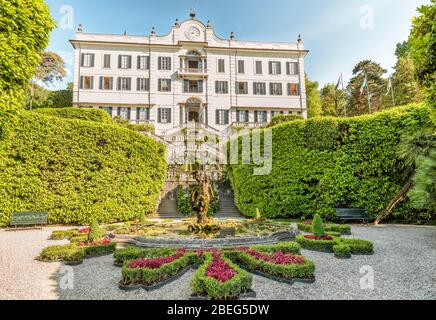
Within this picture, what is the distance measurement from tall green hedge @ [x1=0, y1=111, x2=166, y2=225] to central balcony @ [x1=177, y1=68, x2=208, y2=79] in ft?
56.6

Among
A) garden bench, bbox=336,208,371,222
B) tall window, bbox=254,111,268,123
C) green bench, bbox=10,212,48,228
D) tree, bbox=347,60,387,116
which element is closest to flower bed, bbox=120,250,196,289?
green bench, bbox=10,212,48,228

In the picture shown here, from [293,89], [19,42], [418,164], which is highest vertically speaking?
[293,89]

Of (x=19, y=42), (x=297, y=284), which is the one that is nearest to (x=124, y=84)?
(x=19, y=42)

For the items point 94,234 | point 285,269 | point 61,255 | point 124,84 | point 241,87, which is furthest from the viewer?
point 241,87

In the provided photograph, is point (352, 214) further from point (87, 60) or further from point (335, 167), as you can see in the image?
point (87, 60)

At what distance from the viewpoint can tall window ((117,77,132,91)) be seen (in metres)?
31.4

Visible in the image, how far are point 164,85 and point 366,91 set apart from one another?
29923mm

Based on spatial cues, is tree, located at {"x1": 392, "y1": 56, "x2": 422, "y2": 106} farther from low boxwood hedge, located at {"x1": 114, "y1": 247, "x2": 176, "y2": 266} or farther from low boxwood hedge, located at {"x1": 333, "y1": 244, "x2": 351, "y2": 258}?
low boxwood hedge, located at {"x1": 114, "y1": 247, "x2": 176, "y2": 266}

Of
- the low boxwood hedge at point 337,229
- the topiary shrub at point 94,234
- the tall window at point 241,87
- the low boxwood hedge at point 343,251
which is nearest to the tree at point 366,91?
the tall window at point 241,87

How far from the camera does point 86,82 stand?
101ft

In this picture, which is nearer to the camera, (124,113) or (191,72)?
(124,113)
